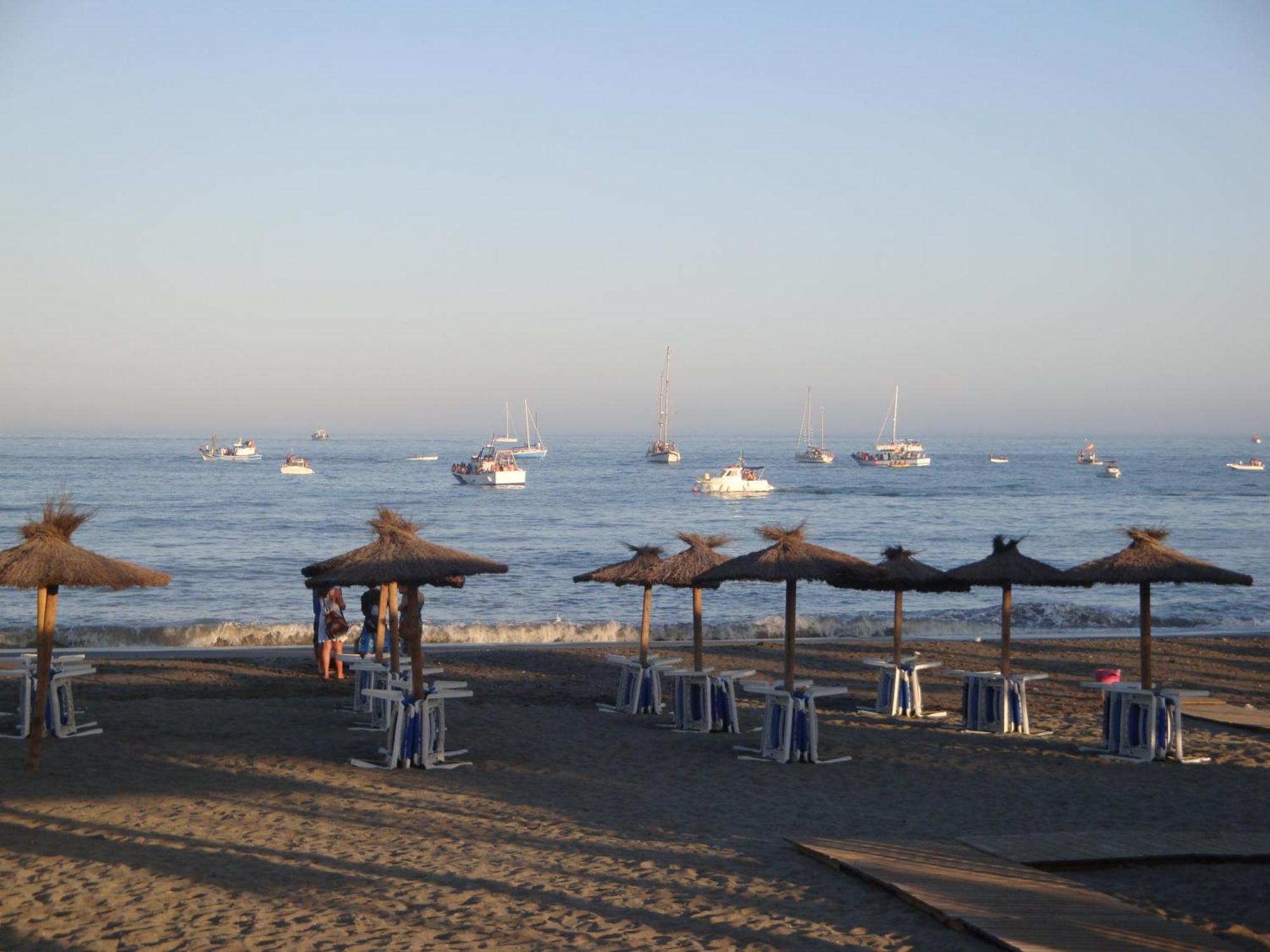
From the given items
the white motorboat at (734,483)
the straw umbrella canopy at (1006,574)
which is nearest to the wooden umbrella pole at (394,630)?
the straw umbrella canopy at (1006,574)

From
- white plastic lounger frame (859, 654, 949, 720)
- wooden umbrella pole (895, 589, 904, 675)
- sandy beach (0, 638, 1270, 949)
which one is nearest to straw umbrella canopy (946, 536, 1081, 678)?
wooden umbrella pole (895, 589, 904, 675)

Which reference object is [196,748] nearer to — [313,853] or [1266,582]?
[313,853]

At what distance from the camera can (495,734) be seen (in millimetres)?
11578

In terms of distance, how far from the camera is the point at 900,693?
13156 mm

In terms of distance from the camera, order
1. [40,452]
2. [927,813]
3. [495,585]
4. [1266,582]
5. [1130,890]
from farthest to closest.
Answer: [40,452], [1266,582], [495,585], [927,813], [1130,890]

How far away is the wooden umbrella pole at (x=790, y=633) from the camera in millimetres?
10969

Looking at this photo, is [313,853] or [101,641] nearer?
[313,853]

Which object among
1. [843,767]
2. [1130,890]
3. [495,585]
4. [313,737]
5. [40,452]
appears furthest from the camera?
[40,452]

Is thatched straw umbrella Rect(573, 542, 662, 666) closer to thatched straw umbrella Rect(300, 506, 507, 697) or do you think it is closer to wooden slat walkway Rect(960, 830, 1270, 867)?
thatched straw umbrella Rect(300, 506, 507, 697)

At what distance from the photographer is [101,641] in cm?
2056

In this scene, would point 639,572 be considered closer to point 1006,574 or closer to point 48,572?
point 1006,574

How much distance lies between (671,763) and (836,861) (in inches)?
134

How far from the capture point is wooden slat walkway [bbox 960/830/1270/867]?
24.3 feet

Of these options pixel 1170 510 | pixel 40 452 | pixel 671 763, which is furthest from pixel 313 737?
pixel 40 452
